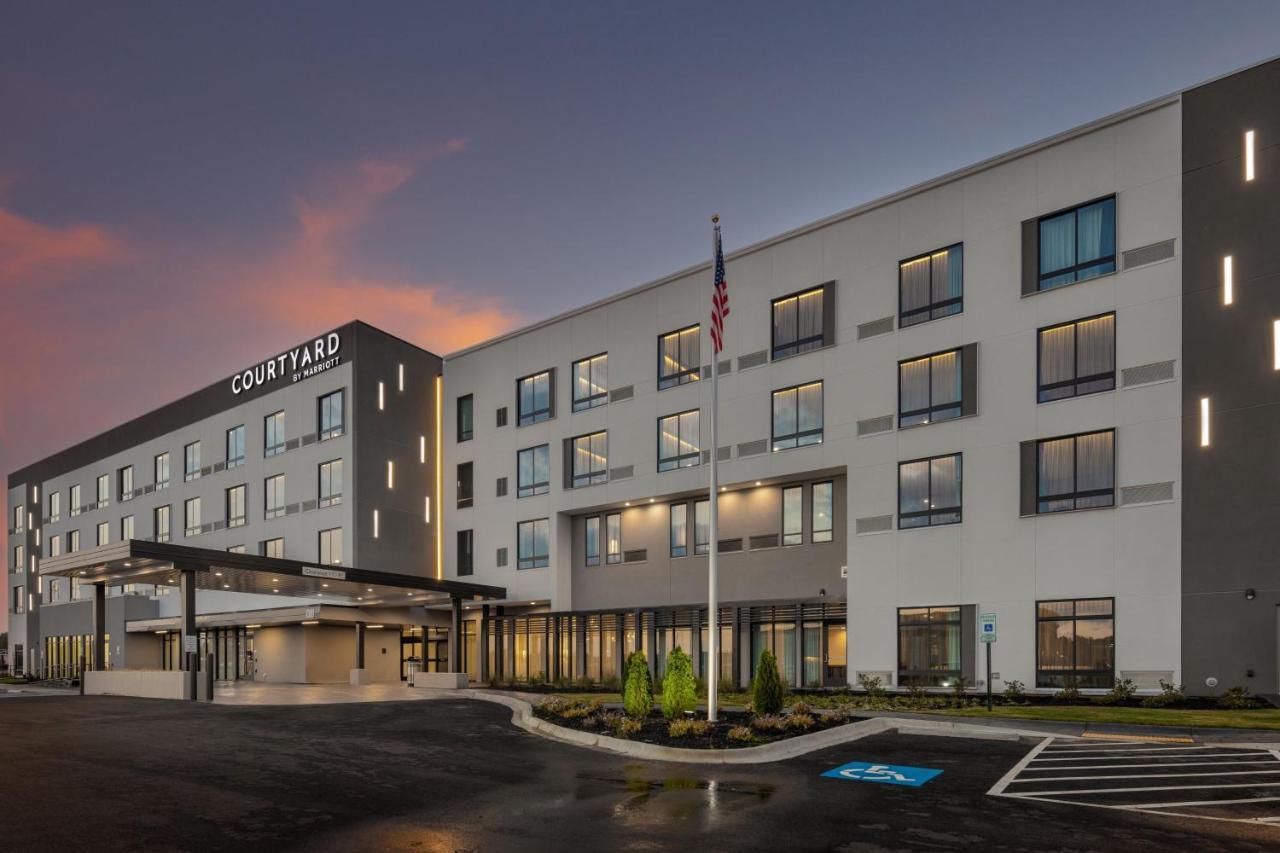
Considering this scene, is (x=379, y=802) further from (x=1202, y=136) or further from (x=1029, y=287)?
(x=1202, y=136)

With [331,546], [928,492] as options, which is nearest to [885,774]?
[928,492]

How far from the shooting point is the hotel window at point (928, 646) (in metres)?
28.7

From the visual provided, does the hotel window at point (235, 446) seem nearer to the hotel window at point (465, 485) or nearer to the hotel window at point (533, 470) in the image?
the hotel window at point (465, 485)

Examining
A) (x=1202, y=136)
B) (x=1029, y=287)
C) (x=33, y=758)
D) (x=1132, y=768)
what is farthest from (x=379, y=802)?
(x=1202, y=136)

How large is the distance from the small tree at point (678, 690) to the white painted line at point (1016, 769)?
6.66 m

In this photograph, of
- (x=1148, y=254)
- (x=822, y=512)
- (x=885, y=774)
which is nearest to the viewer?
(x=885, y=774)

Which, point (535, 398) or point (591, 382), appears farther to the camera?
point (535, 398)

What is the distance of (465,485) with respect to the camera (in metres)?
45.5

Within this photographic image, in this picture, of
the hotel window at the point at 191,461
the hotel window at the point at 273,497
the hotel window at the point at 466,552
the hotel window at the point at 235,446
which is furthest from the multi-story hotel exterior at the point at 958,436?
the hotel window at the point at 191,461

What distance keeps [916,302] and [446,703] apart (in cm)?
1938

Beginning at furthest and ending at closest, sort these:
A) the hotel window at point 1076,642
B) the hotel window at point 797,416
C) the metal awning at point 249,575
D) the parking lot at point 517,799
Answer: the hotel window at point 797,416
the metal awning at point 249,575
the hotel window at point 1076,642
the parking lot at point 517,799

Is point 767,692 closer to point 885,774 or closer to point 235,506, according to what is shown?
point 885,774

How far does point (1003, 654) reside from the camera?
2767cm

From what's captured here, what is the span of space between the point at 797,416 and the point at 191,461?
39.3 metres
